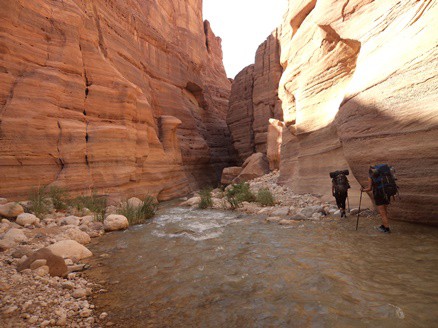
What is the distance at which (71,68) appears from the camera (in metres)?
11.3

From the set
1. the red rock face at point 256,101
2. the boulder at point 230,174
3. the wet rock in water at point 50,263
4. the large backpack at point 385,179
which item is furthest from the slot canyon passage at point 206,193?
the red rock face at point 256,101

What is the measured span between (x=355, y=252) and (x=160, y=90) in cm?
1758

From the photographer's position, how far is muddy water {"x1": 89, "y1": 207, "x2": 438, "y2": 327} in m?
2.42

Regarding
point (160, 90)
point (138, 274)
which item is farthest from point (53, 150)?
point (160, 90)

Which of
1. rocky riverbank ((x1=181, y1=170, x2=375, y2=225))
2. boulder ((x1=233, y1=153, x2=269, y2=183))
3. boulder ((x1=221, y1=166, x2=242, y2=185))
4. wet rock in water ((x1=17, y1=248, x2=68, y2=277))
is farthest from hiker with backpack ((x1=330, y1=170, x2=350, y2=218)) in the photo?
boulder ((x1=221, y1=166, x2=242, y2=185))

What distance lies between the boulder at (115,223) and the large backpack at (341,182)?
5.90 m

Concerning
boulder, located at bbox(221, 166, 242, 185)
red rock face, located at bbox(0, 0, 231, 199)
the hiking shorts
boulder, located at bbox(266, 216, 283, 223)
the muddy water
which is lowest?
the muddy water

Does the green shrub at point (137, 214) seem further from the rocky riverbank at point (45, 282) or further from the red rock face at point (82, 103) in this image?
the red rock face at point (82, 103)

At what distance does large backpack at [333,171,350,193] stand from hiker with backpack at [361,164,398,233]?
5.10 feet

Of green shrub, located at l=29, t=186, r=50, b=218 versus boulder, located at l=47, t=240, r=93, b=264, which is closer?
boulder, located at l=47, t=240, r=93, b=264

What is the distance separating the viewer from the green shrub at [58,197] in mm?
8469

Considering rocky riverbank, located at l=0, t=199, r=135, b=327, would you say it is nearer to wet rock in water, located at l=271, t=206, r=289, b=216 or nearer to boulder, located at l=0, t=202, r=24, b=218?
boulder, located at l=0, t=202, r=24, b=218

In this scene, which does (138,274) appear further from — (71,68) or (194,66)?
(194,66)

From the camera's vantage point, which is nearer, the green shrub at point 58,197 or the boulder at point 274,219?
the boulder at point 274,219
